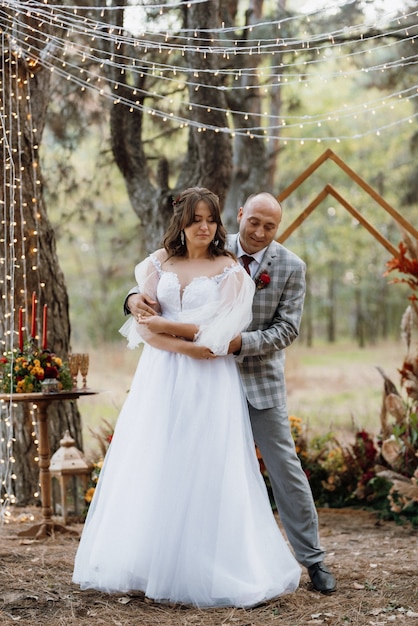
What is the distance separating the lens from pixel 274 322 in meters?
3.68

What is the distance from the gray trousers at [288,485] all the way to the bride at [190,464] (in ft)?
0.29

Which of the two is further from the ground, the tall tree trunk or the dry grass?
the tall tree trunk

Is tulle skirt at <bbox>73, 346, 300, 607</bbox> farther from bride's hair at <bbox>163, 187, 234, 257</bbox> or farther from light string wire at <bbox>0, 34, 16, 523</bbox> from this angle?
light string wire at <bbox>0, 34, 16, 523</bbox>

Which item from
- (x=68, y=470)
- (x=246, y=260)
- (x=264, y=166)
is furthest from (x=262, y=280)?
(x=264, y=166)

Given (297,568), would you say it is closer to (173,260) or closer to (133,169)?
(173,260)

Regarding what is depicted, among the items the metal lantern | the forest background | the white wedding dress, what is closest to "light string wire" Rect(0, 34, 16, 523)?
the metal lantern

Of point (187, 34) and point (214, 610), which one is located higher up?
point (187, 34)

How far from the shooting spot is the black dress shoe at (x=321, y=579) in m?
3.61

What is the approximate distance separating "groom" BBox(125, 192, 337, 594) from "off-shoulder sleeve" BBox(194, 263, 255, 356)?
0.40 feet

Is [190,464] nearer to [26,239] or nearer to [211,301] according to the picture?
[211,301]

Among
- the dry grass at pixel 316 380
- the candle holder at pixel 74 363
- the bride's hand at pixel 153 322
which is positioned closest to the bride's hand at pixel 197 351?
the bride's hand at pixel 153 322

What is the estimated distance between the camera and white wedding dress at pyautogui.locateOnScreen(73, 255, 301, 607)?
10.9ft

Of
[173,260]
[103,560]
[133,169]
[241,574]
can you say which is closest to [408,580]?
[241,574]

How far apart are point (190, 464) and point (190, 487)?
0.32ft
